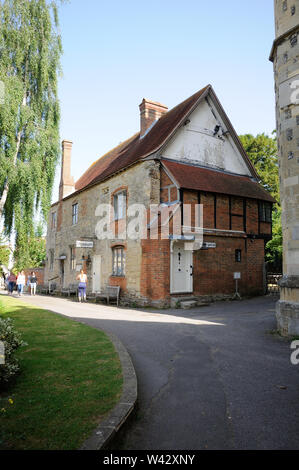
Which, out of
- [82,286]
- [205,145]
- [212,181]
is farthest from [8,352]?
[205,145]

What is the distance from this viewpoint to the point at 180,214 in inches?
558

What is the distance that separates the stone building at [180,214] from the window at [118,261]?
5cm

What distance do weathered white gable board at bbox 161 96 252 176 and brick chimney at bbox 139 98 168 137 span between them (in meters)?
3.71

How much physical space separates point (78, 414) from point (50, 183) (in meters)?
11.5

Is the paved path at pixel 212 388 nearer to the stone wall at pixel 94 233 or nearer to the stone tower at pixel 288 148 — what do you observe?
the stone tower at pixel 288 148

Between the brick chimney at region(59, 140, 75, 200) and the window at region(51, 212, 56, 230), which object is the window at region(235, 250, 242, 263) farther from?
the window at region(51, 212, 56, 230)

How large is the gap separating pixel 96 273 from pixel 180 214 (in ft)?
24.9

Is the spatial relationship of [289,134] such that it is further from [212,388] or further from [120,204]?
[120,204]

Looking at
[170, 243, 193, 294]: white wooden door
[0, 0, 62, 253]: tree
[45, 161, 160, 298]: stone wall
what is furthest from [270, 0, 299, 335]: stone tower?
[0, 0, 62, 253]: tree

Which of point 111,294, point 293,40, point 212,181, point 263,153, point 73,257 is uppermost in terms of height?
point 263,153

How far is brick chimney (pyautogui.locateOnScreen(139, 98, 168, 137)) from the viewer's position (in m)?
19.4

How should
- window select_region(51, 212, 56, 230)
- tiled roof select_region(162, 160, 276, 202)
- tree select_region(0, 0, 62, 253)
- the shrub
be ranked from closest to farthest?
the shrub, tree select_region(0, 0, 62, 253), tiled roof select_region(162, 160, 276, 202), window select_region(51, 212, 56, 230)

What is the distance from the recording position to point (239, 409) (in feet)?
13.1

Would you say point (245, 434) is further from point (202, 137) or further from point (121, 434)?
point (202, 137)
